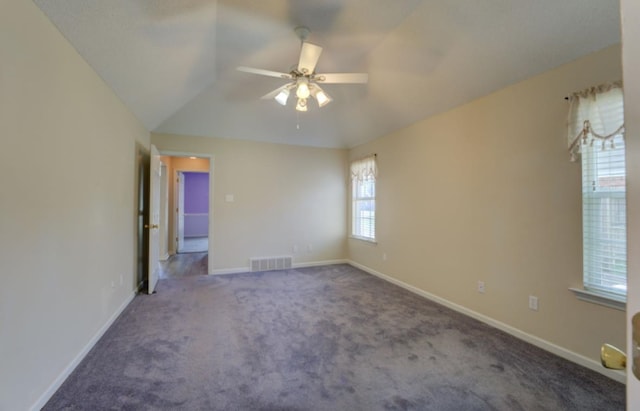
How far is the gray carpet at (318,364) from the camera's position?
5.76 feet

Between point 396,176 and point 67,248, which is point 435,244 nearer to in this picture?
point 396,176

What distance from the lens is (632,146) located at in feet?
1.66

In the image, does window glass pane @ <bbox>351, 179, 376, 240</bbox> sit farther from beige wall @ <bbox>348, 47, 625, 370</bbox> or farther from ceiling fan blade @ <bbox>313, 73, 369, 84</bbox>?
ceiling fan blade @ <bbox>313, 73, 369, 84</bbox>

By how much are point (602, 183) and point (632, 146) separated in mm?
2200

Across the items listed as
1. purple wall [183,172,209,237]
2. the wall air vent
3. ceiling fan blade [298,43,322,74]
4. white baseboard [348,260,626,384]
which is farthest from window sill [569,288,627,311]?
purple wall [183,172,209,237]

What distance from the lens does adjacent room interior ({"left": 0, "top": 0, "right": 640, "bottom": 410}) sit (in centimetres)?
158

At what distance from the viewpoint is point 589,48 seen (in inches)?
82.7

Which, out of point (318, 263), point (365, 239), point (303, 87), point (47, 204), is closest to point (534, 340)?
point (365, 239)

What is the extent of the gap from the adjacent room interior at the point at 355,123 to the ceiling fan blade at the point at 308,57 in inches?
1.1

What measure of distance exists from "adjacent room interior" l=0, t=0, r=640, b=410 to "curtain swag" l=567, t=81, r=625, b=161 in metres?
0.09

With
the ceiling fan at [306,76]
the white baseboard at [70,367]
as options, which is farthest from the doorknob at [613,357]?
the white baseboard at [70,367]

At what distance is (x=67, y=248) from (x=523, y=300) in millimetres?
3710

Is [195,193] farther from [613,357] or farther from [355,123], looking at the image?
[613,357]

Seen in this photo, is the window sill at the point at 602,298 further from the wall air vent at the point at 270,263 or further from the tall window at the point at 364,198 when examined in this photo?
the wall air vent at the point at 270,263
